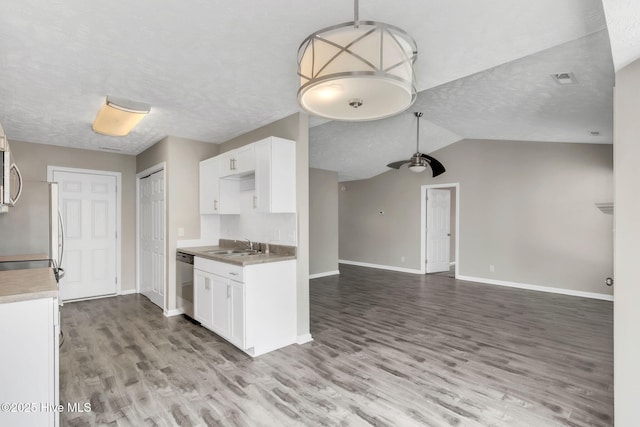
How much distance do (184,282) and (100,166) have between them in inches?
106

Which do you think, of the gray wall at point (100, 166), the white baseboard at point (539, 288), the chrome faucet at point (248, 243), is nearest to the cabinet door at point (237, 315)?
the chrome faucet at point (248, 243)

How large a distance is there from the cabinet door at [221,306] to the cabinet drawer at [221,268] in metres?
0.06

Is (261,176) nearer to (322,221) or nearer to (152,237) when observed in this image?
(152,237)

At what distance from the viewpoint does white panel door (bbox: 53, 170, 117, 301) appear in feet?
16.7

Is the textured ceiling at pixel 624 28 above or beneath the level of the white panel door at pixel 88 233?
above

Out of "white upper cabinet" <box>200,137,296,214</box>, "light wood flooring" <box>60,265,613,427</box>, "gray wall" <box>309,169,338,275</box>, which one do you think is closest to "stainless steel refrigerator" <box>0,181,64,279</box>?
"light wood flooring" <box>60,265,613,427</box>

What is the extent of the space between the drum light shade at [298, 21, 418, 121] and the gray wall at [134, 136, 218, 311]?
3.56m

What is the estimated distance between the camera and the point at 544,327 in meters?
4.02

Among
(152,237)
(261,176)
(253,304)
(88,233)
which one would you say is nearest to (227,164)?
(261,176)

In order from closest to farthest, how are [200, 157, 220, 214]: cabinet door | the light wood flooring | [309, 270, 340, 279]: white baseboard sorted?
the light wood flooring < [200, 157, 220, 214]: cabinet door < [309, 270, 340, 279]: white baseboard

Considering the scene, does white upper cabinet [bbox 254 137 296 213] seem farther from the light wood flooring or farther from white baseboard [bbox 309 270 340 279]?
white baseboard [bbox 309 270 340 279]

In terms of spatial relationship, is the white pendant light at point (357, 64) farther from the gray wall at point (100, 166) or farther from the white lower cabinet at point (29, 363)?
the gray wall at point (100, 166)

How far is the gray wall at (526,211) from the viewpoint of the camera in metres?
5.42

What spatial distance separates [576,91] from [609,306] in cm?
341
